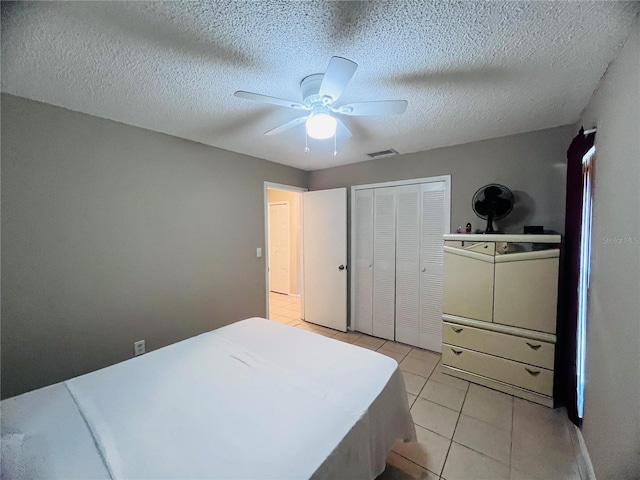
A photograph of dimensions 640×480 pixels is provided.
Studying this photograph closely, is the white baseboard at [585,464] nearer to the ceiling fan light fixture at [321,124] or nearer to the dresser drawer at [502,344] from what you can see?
the dresser drawer at [502,344]

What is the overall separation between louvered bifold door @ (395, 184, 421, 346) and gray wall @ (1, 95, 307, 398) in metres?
1.99

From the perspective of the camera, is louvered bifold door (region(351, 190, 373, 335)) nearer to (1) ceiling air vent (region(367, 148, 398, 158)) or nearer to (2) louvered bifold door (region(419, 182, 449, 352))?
(1) ceiling air vent (region(367, 148, 398, 158))

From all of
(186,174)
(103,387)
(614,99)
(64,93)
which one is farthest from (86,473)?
(614,99)

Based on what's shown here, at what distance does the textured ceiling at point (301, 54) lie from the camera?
107 cm

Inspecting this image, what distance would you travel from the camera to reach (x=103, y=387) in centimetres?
134

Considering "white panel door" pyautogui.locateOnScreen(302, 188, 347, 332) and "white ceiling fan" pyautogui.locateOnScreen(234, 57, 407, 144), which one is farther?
"white panel door" pyautogui.locateOnScreen(302, 188, 347, 332)

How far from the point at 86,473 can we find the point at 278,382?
767 millimetres

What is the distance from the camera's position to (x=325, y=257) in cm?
370

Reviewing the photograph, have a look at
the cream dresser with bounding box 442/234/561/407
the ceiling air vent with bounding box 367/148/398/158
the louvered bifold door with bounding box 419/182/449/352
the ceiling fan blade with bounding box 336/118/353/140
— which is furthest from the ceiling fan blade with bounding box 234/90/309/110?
A: the louvered bifold door with bounding box 419/182/449/352

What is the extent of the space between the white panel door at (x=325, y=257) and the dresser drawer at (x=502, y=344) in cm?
144

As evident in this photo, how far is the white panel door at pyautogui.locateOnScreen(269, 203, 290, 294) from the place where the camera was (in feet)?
18.1

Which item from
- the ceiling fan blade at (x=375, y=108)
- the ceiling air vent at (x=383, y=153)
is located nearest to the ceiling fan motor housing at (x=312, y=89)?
the ceiling fan blade at (x=375, y=108)

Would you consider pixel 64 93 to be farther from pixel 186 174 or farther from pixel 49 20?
pixel 186 174

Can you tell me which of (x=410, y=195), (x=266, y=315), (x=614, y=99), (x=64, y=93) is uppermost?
(x=64, y=93)
